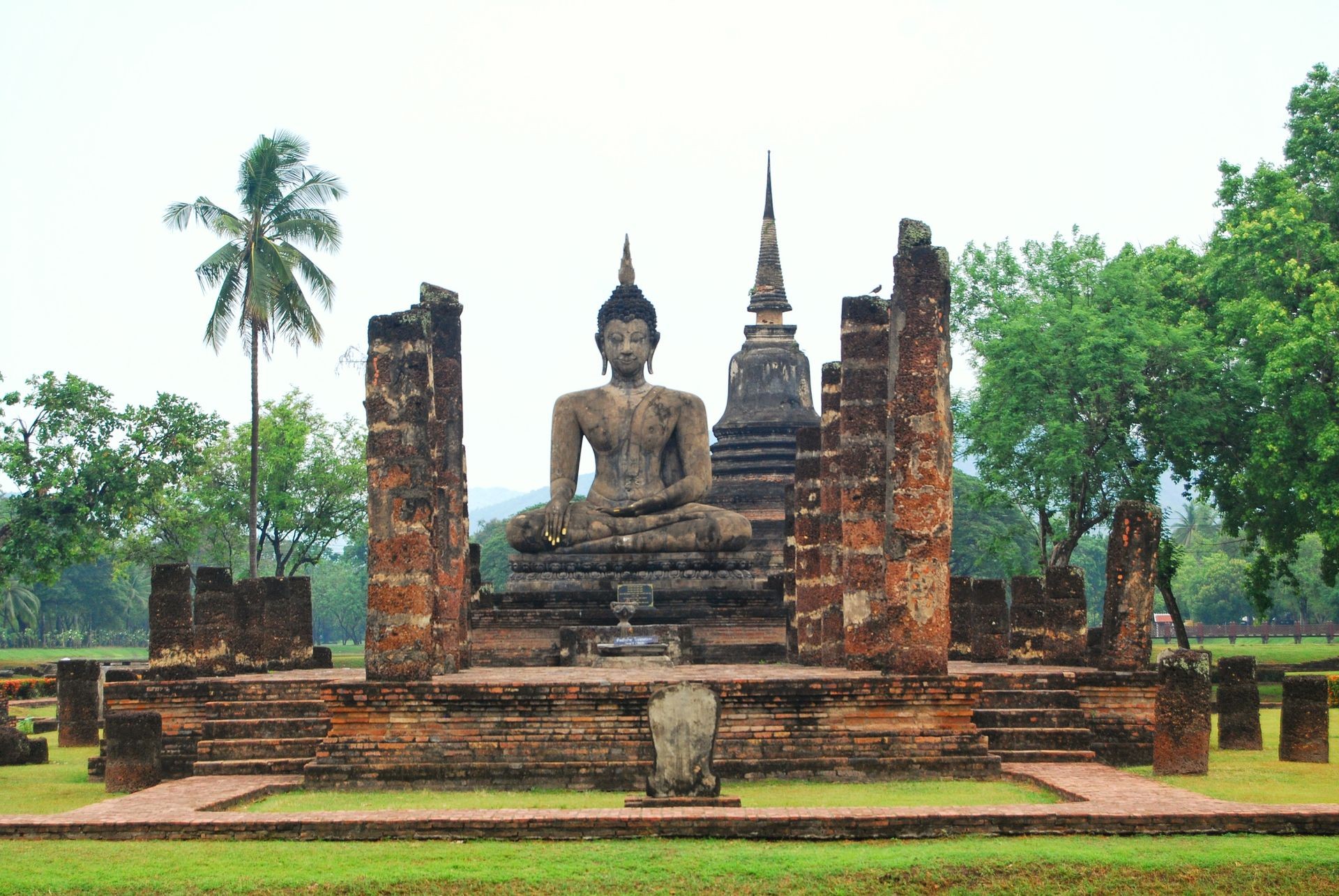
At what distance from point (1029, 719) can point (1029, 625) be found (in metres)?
3.95

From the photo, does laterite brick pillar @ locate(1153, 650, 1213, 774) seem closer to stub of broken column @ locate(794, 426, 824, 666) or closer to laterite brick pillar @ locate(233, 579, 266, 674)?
stub of broken column @ locate(794, 426, 824, 666)

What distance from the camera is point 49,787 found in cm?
1425

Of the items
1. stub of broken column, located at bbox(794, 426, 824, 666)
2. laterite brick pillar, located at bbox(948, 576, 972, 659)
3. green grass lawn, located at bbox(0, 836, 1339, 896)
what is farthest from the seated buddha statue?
green grass lawn, located at bbox(0, 836, 1339, 896)

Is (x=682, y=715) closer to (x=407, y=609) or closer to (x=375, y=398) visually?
(x=407, y=609)

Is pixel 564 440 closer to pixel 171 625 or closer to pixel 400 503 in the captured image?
pixel 171 625

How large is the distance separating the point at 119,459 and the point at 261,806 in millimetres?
22413

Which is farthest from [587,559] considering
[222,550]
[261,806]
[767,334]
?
[222,550]

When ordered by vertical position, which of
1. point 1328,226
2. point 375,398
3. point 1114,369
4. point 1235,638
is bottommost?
point 1235,638

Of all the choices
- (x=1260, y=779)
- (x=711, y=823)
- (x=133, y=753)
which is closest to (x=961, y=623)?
(x=1260, y=779)

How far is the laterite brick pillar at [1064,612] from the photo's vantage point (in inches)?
706

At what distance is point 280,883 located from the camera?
→ 29.2 ft

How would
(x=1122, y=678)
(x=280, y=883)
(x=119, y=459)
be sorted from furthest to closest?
(x=119, y=459) < (x=1122, y=678) < (x=280, y=883)

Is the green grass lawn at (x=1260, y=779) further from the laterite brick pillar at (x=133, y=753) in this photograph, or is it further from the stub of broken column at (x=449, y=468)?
the laterite brick pillar at (x=133, y=753)

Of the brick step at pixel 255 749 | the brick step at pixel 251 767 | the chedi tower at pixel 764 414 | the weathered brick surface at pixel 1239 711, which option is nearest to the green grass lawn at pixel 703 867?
the brick step at pixel 251 767
